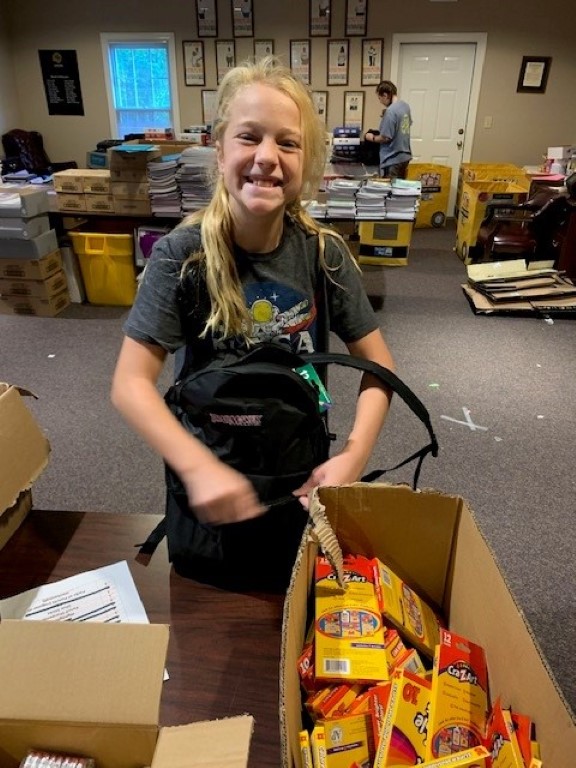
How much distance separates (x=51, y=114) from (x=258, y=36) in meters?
2.73

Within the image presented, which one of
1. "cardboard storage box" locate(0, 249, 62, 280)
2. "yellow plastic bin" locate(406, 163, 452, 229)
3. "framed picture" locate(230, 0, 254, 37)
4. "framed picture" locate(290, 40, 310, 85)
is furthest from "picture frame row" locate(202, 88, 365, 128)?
"cardboard storage box" locate(0, 249, 62, 280)

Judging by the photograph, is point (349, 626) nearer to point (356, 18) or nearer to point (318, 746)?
point (318, 746)

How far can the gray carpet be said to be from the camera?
1870 millimetres

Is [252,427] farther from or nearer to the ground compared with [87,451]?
farther from the ground

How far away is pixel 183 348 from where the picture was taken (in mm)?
1002

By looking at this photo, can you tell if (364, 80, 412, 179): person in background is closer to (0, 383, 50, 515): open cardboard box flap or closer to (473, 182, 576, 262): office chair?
(473, 182, 576, 262): office chair

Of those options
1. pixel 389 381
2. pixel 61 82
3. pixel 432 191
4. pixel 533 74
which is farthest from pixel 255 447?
pixel 61 82

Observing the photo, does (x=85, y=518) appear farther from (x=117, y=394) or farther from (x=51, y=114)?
(x=51, y=114)

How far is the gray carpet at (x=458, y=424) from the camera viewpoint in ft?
6.14

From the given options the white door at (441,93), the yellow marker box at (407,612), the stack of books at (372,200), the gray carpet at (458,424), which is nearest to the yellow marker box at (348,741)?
the yellow marker box at (407,612)

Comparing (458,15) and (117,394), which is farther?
(458,15)

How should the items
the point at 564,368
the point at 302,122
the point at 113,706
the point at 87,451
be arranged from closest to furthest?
the point at 113,706
the point at 302,122
the point at 87,451
the point at 564,368

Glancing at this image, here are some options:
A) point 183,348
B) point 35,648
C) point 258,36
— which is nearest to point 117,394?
point 183,348

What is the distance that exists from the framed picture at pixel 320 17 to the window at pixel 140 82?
1.60 meters
